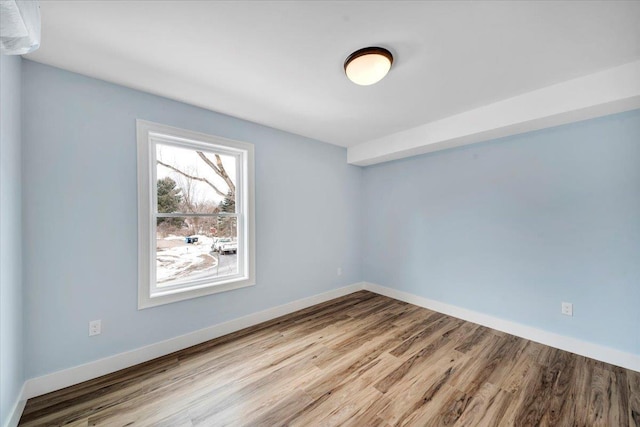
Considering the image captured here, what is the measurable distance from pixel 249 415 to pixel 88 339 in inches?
59.2

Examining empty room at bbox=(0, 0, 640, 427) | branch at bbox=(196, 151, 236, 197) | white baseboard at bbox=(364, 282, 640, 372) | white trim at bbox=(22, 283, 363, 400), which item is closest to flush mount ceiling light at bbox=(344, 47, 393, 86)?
empty room at bbox=(0, 0, 640, 427)

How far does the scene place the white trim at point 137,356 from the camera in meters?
1.81

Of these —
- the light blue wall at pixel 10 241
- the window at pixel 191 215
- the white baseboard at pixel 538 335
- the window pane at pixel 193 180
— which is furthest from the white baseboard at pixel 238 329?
the window pane at pixel 193 180

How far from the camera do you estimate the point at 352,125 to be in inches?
122

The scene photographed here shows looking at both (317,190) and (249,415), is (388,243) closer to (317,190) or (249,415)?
(317,190)

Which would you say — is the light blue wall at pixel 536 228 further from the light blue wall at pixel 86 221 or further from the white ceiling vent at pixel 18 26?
the white ceiling vent at pixel 18 26

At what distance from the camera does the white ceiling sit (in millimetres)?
1379

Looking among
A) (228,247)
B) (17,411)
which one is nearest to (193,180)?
(228,247)

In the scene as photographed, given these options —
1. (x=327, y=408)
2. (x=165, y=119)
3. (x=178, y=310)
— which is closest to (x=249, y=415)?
(x=327, y=408)

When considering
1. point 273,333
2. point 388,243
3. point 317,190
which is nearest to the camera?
point 273,333

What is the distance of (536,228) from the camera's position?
2.60 m

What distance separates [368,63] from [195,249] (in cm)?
244

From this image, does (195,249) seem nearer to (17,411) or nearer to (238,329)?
(238,329)

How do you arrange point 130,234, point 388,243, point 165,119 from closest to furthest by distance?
point 130,234
point 165,119
point 388,243
